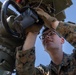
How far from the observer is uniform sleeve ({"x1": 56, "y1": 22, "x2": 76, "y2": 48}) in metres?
2.52

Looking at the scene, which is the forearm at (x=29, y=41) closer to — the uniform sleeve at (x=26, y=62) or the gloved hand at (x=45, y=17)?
the uniform sleeve at (x=26, y=62)

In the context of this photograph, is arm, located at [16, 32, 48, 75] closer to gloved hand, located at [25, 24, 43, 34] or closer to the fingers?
gloved hand, located at [25, 24, 43, 34]

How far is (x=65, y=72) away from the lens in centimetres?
326

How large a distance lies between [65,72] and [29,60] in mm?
711

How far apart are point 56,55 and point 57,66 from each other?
0.17 meters

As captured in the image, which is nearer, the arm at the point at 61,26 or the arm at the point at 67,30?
the arm at the point at 61,26

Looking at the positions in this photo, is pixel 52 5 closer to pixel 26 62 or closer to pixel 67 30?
pixel 67 30

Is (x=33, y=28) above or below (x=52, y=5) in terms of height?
below

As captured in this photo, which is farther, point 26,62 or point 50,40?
point 50,40

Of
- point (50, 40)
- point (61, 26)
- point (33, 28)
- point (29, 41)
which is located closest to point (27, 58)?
point (29, 41)

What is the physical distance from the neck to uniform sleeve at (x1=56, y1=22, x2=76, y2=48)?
94 cm

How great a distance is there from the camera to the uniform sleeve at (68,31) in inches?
99.3

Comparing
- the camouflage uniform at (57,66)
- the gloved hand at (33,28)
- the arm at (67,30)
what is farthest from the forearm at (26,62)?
the arm at (67,30)

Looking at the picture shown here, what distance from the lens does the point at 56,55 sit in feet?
11.5
